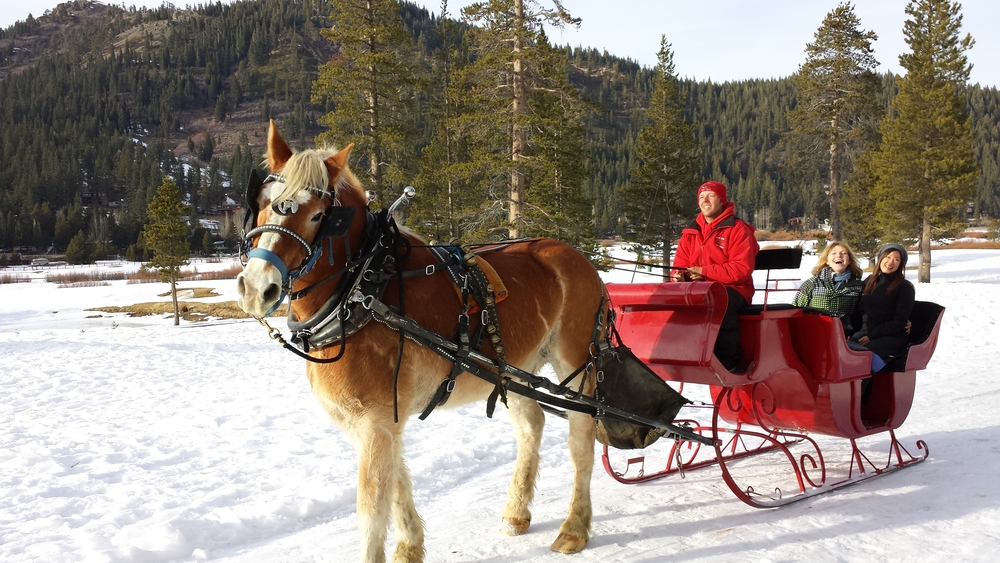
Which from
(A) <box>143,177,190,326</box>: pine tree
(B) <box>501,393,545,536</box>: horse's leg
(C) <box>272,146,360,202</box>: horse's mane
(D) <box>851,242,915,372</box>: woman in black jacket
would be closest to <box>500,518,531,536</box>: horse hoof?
(B) <box>501,393,545,536</box>: horse's leg

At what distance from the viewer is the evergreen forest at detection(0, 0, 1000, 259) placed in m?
21.6

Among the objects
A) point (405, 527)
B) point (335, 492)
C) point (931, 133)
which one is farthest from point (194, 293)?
point (931, 133)

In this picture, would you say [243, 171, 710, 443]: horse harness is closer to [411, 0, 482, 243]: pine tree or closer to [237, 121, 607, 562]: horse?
[237, 121, 607, 562]: horse

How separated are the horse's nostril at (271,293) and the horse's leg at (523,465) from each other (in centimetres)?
238

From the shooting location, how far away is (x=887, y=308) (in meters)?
6.02

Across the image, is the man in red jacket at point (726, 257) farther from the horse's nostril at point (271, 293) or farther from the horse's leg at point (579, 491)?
the horse's nostril at point (271, 293)

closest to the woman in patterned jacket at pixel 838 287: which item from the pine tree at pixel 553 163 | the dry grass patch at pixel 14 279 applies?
the pine tree at pixel 553 163

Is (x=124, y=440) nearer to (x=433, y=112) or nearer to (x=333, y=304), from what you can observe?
(x=333, y=304)

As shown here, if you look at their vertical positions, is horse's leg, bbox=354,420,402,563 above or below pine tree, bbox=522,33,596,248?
below

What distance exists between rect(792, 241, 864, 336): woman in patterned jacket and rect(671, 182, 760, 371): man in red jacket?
1.98m

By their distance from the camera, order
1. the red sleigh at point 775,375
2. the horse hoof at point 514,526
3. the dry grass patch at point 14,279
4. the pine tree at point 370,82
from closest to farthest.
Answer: the horse hoof at point 514,526
the red sleigh at point 775,375
the pine tree at point 370,82
the dry grass patch at point 14,279

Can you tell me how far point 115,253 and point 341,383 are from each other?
102199mm

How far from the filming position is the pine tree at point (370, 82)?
21219 millimetres

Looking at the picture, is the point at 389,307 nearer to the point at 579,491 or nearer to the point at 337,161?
the point at 337,161
